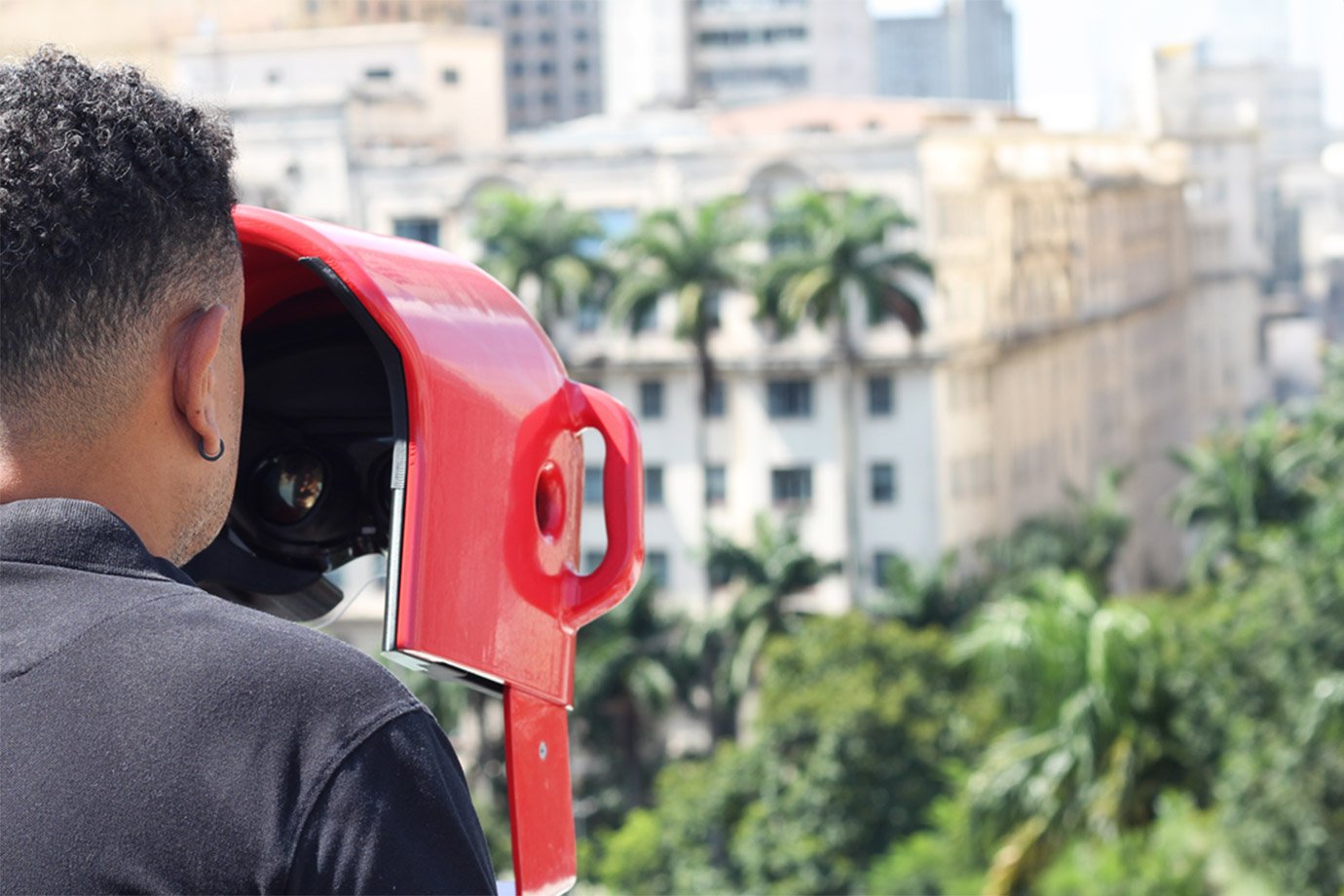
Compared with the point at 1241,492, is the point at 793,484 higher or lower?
higher

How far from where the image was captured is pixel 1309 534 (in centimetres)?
2952

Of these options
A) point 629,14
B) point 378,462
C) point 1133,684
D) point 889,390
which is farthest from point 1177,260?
point 378,462

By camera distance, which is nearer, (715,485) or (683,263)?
(683,263)

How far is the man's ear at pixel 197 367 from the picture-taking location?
1982 millimetres

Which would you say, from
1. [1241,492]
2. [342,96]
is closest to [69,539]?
[1241,492]

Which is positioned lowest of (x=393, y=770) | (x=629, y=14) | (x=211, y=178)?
(x=393, y=770)

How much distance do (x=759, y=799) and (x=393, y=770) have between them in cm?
3150

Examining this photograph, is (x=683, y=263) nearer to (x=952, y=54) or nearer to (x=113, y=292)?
→ (x=113, y=292)

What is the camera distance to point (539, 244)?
45.6 meters

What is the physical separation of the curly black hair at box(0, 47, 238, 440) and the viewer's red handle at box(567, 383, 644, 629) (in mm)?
706

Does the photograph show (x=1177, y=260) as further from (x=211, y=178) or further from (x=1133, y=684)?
(x=211, y=178)

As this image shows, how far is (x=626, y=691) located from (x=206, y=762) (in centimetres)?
4212

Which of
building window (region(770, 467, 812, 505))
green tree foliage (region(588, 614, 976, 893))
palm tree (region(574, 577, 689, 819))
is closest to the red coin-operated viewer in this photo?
green tree foliage (region(588, 614, 976, 893))

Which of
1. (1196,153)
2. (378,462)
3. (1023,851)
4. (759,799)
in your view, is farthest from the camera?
(1196,153)
